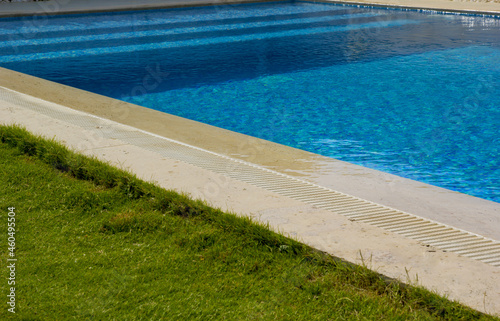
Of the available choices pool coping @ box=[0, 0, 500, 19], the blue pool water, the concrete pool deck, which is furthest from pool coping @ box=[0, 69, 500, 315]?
pool coping @ box=[0, 0, 500, 19]

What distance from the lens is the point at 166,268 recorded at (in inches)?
107

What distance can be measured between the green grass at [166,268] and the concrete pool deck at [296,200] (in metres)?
0.14

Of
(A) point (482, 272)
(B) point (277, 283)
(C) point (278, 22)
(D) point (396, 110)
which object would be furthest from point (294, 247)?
(C) point (278, 22)

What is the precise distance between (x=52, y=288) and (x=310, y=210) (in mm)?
1620

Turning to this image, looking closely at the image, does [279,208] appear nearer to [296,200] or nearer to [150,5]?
[296,200]

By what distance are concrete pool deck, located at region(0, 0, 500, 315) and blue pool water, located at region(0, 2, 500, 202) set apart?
50.6 inches

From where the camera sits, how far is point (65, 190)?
365cm

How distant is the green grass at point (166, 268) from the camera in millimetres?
2354

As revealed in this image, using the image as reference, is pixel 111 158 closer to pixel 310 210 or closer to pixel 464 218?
pixel 310 210

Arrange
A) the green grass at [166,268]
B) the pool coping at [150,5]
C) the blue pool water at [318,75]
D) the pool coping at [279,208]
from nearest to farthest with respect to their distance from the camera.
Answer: the green grass at [166,268]
the pool coping at [279,208]
the blue pool water at [318,75]
the pool coping at [150,5]

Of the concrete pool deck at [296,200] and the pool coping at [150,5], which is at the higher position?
the pool coping at [150,5]

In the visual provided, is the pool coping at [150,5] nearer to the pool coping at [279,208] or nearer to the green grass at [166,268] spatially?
Result: the pool coping at [279,208]

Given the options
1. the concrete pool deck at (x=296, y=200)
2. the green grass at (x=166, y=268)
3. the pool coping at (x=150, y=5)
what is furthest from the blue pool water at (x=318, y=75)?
the green grass at (x=166, y=268)

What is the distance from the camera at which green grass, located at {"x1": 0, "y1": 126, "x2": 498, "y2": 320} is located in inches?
92.7
